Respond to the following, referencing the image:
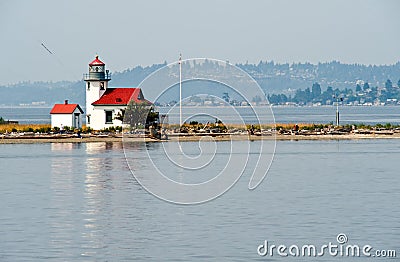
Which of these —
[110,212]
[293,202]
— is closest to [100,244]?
[110,212]

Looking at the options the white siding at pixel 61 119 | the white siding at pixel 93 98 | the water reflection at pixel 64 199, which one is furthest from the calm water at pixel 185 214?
the white siding at pixel 93 98

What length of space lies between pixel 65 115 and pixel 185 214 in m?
42.3

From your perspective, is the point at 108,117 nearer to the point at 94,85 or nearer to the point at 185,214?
the point at 94,85

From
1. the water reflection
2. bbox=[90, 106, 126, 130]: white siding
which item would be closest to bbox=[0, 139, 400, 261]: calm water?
the water reflection

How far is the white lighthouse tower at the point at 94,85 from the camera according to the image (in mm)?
69000

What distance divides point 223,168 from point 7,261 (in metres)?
23.5

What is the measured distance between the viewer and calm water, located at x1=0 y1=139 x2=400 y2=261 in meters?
21.6

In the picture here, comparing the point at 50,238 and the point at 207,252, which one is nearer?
the point at 207,252

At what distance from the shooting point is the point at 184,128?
2783 inches

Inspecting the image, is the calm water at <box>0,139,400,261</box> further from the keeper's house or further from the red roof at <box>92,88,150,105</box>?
the keeper's house

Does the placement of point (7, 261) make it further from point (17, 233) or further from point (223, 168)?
point (223, 168)

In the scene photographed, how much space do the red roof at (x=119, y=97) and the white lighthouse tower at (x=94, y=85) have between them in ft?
1.89

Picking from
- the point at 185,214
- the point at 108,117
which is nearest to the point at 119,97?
the point at 108,117

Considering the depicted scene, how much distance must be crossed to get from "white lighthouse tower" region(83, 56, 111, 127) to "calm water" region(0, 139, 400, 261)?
78.7 ft
